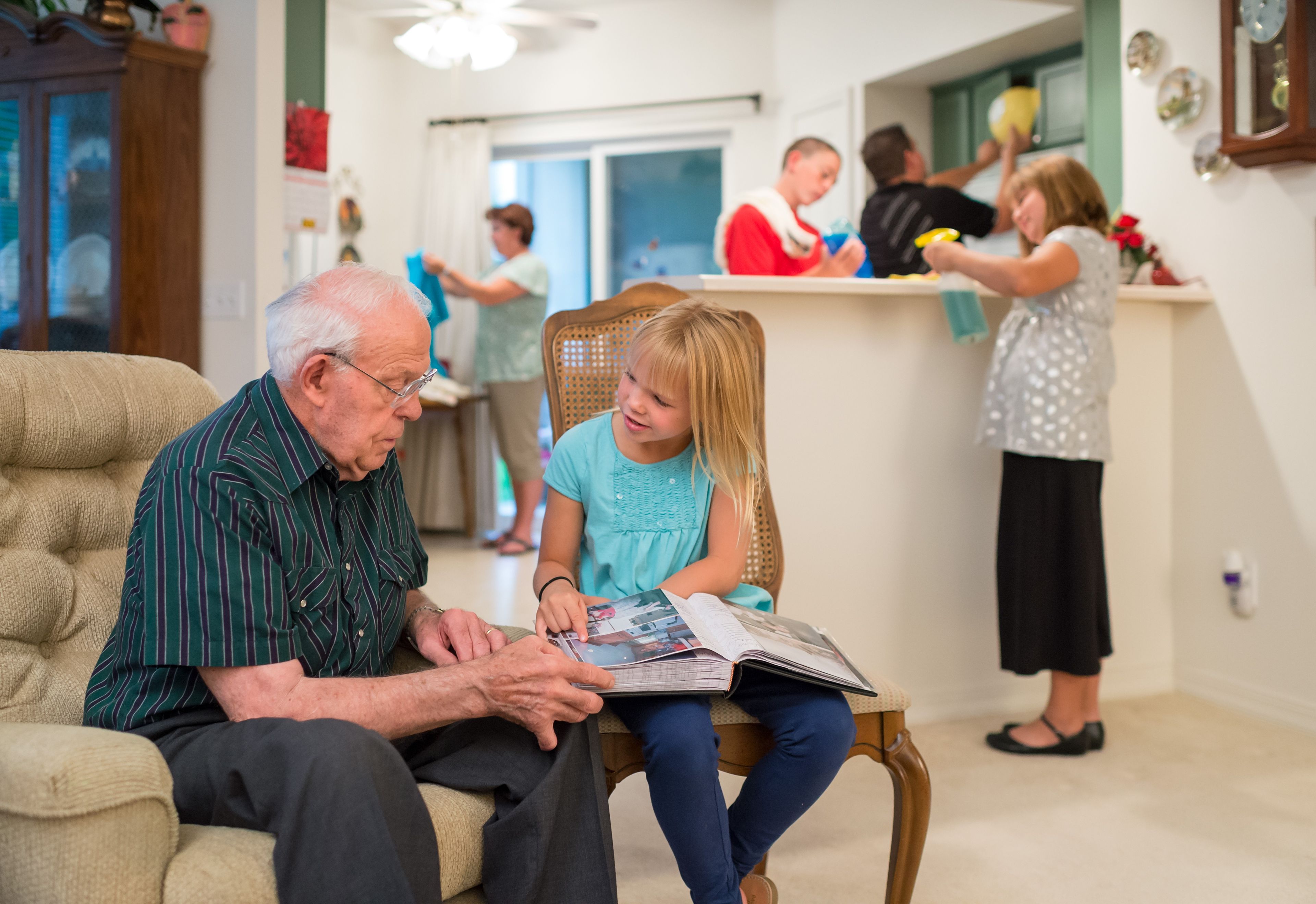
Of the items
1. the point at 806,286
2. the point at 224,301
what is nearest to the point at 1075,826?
the point at 806,286

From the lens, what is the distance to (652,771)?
4.31 feet

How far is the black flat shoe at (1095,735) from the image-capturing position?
8.25 feet

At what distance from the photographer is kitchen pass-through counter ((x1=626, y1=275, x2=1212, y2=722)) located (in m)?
2.55

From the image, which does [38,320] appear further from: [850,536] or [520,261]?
[850,536]

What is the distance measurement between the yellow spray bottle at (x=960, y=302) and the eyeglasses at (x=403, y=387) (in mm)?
1578

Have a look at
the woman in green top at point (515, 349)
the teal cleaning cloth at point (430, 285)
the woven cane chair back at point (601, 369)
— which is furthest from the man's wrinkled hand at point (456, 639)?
the woman in green top at point (515, 349)

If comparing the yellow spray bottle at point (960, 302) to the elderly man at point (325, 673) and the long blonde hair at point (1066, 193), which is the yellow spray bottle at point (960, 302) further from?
the elderly man at point (325, 673)

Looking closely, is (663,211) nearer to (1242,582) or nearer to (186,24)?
(186,24)

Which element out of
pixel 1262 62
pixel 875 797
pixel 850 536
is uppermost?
pixel 1262 62

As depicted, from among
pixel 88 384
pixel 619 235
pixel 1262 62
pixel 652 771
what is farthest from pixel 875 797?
pixel 619 235

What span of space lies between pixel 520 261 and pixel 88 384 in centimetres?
325

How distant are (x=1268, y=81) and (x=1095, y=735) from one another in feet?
5.31

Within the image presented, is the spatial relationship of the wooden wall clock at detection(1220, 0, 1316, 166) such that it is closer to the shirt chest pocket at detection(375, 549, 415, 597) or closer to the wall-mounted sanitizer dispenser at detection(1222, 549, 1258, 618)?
the wall-mounted sanitizer dispenser at detection(1222, 549, 1258, 618)

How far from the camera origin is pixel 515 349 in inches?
182
